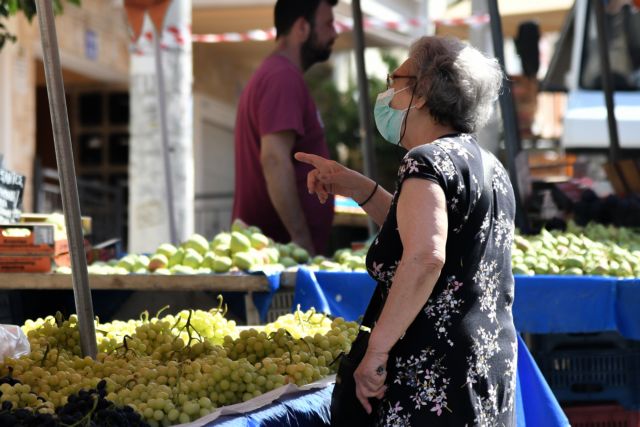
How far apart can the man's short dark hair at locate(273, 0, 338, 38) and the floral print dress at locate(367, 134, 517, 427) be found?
3150mm

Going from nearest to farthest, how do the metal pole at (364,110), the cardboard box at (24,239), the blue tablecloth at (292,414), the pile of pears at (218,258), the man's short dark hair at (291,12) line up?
1. the blue tablecloth at (292,414)
2. the cardboard box at (24,239)
3. the pile of pears at (218,258)
4. the man's short dark hair at (291,12)
5. the metal pole at (364,110)

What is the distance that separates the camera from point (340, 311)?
4.88 metres

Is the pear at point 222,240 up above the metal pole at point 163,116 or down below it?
below

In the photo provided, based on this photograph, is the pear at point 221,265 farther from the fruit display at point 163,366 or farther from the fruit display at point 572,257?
the fruit display at point 572,257

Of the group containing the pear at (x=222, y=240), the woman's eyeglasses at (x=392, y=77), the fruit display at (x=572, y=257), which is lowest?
the fruit display at (x=572, y=257)

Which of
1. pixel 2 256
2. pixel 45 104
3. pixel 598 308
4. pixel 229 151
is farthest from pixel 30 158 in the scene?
pixel 598 308

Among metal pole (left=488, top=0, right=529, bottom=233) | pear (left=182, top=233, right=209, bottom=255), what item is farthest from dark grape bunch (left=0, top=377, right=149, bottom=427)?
metal pole (left=488, top=0, right=529, bottom=233)

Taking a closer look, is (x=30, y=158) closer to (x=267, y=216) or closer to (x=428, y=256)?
(x=267, y=216)

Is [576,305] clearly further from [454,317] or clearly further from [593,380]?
[454,317]

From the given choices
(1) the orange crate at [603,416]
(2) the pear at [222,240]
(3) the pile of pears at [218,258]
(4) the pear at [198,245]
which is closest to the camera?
(1) the orange crate at [603,416]

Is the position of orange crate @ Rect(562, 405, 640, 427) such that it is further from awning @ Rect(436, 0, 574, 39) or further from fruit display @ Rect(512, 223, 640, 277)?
awning @ Rect(436, 0, 574, 39)

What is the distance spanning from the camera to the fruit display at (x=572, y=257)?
4.93 metres

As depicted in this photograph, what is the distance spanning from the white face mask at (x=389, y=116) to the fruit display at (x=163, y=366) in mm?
744

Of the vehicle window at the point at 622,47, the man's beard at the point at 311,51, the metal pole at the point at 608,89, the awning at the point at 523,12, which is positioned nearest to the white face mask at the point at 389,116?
the man's beard at the point at 311,51
